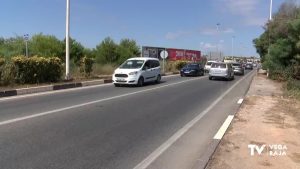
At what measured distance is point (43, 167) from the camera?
6.93 metres

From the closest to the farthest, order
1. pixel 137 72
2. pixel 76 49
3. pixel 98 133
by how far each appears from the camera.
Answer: pixel 98 133 < pixel 137 72 < pixel 76 49

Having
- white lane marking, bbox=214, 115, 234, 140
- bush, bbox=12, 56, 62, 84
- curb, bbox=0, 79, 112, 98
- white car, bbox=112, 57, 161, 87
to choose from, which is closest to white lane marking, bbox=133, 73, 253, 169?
white lane marking, bbox=214, 115, 234, 140

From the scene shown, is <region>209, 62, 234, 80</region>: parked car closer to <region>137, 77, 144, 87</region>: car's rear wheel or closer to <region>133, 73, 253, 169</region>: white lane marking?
<region>137, 77, 144, 87</region>: car's rear wheel

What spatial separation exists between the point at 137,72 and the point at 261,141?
18.4 metres

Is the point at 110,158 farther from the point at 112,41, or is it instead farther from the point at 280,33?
the point at 112,41

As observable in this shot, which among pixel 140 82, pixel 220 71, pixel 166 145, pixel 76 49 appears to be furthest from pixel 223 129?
pixel 76 49

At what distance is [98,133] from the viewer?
1002 centimetres

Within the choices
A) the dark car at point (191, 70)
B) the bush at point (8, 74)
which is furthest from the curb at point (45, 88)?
the dark car at point (191, 70)

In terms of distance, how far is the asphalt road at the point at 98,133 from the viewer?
757 cm

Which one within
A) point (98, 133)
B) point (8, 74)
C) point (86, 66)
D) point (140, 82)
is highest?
point (86, 66)

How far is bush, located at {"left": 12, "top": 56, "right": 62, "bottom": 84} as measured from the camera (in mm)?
23234

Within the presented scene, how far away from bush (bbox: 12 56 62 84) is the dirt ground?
12.7 meters

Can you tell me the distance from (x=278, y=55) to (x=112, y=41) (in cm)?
3285

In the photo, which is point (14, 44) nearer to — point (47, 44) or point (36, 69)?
point (47, 44)
